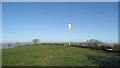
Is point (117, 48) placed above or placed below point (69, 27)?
below

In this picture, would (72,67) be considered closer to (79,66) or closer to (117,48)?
(79,66)

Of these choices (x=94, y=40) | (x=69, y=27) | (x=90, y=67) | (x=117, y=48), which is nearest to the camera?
(x=90, y=67)

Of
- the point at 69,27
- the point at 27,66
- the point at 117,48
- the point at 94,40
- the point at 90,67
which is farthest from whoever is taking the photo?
the point at 94,40

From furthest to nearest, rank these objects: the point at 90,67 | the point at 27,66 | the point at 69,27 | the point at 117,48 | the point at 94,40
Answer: the point at 94,40 → the point at 69,27 → the point at 117,48 → the point at 27,66 → the point at 90,67

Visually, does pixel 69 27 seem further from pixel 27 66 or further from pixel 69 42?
pixel 27 66

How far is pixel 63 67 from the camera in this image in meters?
8.47

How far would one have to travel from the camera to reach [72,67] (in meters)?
8.41

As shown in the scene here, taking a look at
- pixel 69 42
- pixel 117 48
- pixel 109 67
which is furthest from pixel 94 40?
pixel 109 67

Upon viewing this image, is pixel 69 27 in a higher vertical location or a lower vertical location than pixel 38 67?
higher

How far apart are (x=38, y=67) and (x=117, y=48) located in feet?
43.1

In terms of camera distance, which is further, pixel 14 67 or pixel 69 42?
pixel 69 42

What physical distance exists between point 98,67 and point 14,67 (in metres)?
5.07

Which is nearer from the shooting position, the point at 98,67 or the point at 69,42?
the point at 98,67

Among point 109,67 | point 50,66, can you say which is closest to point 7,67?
point 50,66
